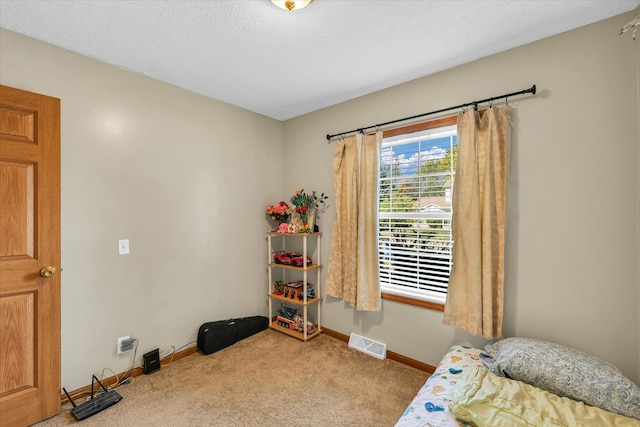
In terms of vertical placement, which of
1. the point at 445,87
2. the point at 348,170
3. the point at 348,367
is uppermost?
the point at 445,87

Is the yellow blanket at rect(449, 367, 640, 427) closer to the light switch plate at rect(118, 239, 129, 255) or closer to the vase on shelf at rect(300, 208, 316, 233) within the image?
the vase on shelf at rect(300, 208, 316, 233)

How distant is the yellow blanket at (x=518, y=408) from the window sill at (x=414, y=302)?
835 mm

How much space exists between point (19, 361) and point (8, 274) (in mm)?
551

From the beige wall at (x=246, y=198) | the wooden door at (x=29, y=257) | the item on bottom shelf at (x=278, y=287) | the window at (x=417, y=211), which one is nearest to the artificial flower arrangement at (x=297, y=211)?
the beige wall at (x=246, y=198)

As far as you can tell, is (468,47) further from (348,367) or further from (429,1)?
(348,367)

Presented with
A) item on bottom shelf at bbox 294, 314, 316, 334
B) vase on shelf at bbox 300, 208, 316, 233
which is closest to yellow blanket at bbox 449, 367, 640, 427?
item on bottom shelf at bbox 294, 314, 316, 334

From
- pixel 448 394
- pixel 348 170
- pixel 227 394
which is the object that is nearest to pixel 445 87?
pixel 348 170

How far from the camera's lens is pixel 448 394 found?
1.56 metres

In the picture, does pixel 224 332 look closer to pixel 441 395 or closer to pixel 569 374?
pixel 441 395

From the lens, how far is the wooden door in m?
1.71

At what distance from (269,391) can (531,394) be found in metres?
1.68

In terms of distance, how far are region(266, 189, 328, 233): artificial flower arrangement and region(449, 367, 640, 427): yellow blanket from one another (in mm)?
1992

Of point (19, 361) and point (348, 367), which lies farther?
point (348, 367)

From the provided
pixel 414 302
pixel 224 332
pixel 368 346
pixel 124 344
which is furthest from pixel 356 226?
pixel 124 344
